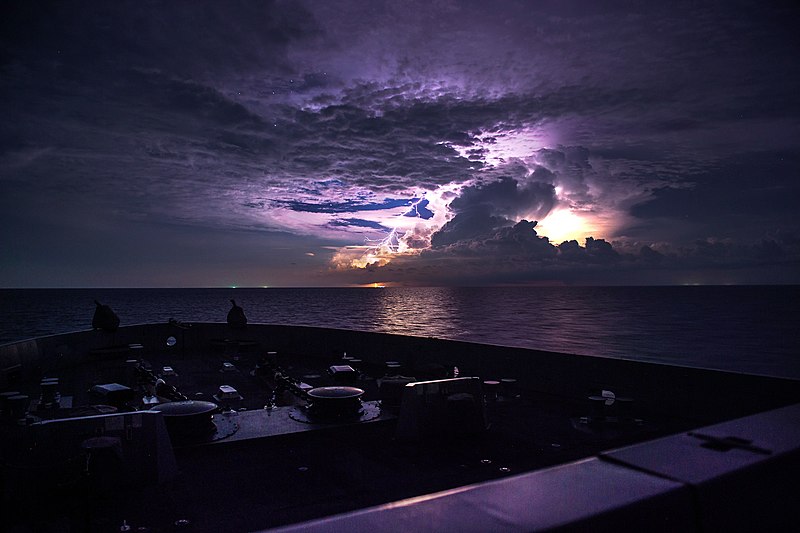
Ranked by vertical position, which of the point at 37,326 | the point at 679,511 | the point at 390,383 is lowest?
the point at 37,326

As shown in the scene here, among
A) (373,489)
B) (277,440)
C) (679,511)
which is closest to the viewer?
(679,511)

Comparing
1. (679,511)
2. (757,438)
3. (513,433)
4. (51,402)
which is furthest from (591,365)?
(51,402)

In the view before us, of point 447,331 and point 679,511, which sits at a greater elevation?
point 679,511

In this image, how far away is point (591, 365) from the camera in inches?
586

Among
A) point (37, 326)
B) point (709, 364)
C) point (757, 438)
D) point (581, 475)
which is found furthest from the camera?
point (37, 326)

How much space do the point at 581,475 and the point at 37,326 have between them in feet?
499

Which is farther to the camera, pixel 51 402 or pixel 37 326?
pixel 37 326

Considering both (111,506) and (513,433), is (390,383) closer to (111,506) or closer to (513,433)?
(513,433)

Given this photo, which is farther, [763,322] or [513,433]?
[763,322]

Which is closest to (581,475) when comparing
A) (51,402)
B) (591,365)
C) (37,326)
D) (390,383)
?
(390,383)

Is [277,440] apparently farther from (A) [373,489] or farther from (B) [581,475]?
A: (B) [581,475]

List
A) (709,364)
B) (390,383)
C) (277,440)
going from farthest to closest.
A: (709,364)
(390,383)
(277,440)

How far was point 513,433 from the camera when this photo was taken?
37.9 ft

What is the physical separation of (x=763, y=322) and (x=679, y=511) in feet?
527
